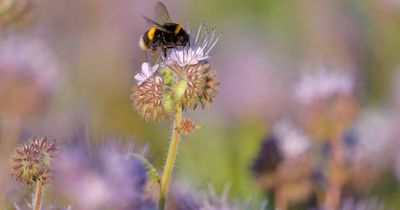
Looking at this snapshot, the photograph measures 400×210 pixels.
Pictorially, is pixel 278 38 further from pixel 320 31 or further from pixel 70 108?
pixel 70 108

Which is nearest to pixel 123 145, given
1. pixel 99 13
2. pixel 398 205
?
pixel 398 205

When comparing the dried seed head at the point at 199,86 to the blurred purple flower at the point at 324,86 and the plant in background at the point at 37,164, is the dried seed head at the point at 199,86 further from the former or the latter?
the blurred purple flower at the point at 324,86

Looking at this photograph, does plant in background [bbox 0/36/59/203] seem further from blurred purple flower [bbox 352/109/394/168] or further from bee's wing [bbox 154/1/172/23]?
blurred purple flower [bbox 352/109/394/168]

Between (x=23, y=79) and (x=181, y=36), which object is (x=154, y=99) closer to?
(x=181, y=36)

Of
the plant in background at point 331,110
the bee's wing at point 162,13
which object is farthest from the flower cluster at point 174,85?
the plant in background at point 331,110

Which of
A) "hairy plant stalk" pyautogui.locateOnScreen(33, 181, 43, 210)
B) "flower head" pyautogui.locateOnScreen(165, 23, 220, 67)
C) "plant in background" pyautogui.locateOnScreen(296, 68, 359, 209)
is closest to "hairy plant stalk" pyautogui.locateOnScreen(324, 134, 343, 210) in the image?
"plant in background" pyautogui.locateOnScreen(296, 68, 359, 209)

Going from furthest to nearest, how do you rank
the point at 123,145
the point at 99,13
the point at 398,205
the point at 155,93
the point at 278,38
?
the point at 278,38 → the point at 99,13 → the point at 398,205 → the point at 123,145 → the point at 155,93
